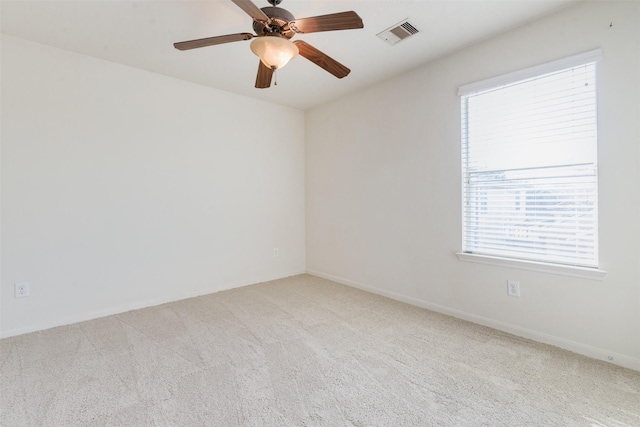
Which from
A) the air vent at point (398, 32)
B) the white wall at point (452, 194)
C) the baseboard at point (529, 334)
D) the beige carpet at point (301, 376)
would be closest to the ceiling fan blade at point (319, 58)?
the air vent at point (398, 32)

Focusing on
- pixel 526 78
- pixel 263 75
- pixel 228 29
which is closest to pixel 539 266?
pixel 526 78

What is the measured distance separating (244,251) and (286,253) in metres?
0.68

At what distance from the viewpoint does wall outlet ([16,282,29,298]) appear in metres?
2.54

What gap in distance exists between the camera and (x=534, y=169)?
2318 mm

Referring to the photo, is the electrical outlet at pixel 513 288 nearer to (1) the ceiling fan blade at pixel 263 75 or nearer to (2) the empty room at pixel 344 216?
(2) the empty room at pixel 344 216

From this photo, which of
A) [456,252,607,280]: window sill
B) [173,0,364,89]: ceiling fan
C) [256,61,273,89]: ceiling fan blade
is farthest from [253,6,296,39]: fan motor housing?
[456,252,607,280]: window sill

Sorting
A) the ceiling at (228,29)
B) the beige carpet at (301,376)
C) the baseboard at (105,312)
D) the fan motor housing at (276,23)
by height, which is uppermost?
the ceiling at (228,29)

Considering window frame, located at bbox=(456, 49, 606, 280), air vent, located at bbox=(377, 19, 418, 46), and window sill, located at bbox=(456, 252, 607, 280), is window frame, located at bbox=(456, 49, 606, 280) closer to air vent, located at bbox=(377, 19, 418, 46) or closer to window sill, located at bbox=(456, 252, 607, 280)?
window sill, located at bbox=(456, 252, 607, 280)

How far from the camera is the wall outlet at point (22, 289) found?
254 centimetres

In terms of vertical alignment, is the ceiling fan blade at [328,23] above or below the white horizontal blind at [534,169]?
above

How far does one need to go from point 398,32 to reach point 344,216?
2.19 metres

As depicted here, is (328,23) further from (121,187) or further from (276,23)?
(121,187)

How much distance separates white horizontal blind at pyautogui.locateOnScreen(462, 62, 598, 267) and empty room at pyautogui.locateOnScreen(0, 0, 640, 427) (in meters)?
0.01

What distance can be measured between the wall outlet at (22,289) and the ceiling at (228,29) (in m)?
2.07
